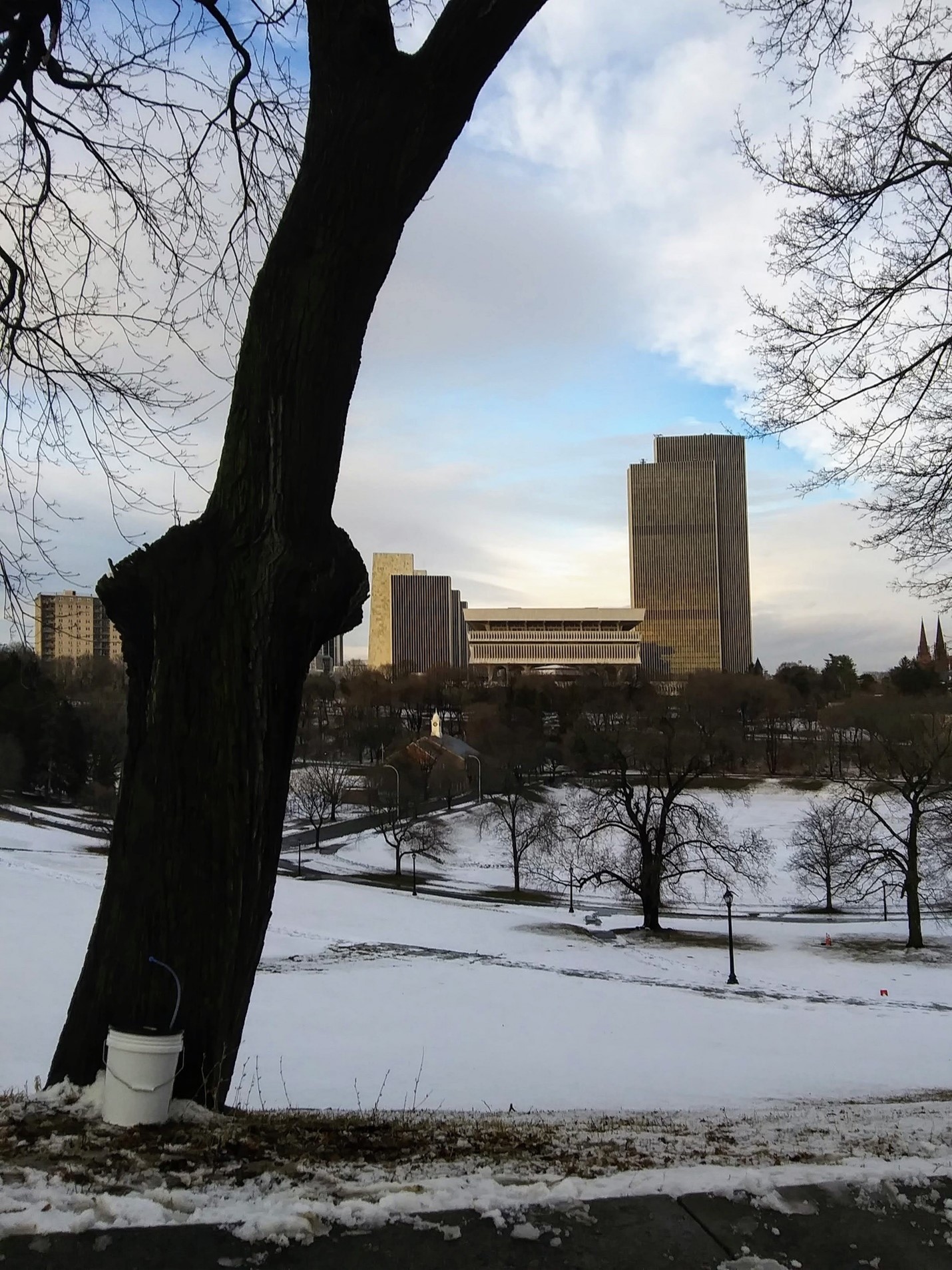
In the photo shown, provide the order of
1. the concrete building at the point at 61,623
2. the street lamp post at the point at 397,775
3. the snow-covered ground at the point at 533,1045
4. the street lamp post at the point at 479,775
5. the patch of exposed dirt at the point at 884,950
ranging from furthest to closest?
the street lamp post at the point at 479,775 < the street lamp post at the point at 397,775 < the patch of exposed dirt at the point at 884,950 < the concrete building at the point at 61,623 < the snow-covered ground at the point at 533,1045

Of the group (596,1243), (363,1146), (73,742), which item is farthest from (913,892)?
(73,742)

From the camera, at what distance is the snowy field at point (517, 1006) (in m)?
11.3

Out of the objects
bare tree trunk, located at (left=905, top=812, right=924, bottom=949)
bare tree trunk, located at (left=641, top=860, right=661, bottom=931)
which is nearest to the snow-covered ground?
bare tree trunk, located at (left=905, top=812, right=924, bottom=949)

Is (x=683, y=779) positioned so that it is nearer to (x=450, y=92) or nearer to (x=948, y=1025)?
(x=948, y=1025)

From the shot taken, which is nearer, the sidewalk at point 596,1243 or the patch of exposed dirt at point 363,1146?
the sidewalk at point 596,1243

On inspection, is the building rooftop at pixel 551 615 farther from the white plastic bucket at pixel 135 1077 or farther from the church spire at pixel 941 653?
the white plastic bucket at pixel 135 1077

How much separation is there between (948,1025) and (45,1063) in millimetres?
16804

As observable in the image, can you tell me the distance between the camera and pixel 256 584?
436 cm

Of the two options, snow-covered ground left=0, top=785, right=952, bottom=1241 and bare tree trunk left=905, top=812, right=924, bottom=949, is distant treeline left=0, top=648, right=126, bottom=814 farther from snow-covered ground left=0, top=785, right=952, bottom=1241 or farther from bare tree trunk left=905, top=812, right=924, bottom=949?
bare tree trunk left=905, top=812, right=924, bottom=949

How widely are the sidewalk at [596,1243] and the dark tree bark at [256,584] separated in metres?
1.55

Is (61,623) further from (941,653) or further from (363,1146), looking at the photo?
(941,653)

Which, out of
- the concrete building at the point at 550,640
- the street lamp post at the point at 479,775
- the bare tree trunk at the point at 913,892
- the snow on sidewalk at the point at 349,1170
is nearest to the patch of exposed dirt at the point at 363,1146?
the snow on sidewalk at the point at 349,1170

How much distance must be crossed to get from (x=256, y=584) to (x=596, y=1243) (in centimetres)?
282

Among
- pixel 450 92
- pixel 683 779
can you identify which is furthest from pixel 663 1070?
pixel 683 779
